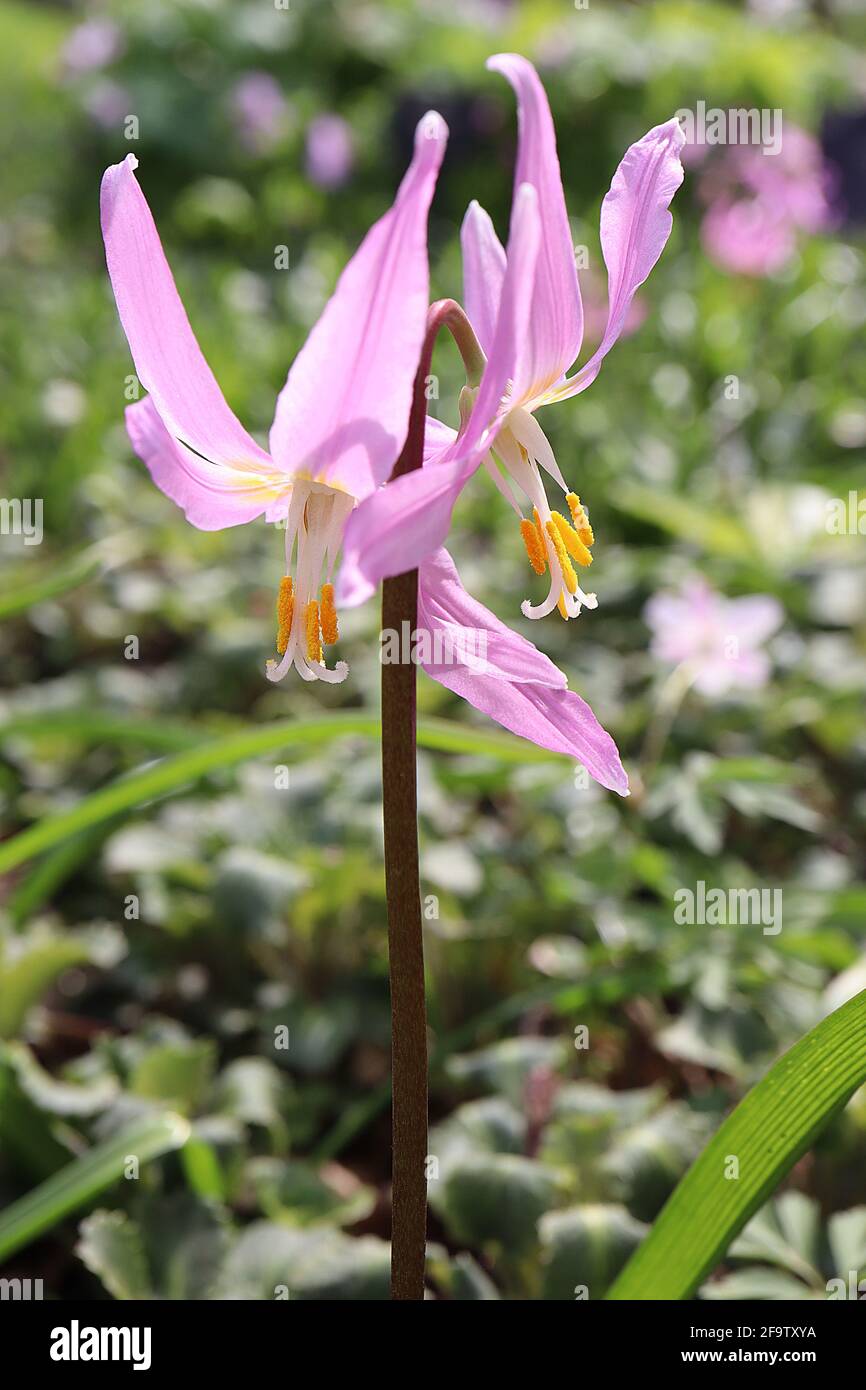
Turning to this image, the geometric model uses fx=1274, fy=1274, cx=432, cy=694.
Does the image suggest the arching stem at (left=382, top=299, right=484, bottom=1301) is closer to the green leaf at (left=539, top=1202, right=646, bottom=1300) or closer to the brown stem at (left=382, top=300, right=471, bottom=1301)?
the brown stem at (left=382, top=300, right=471, bottom=1301)

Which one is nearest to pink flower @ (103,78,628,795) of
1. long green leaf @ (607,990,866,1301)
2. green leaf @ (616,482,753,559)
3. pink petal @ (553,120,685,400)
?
pink petal @ (553,120,685,400)

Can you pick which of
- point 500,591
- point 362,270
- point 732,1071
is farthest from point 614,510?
point 362,270

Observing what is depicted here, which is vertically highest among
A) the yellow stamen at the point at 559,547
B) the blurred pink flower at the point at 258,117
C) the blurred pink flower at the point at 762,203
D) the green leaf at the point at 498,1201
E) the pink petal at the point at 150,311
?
the blurred pink flower at the point at 258,117

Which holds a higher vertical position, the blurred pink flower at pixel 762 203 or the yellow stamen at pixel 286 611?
the blurred pink flower at pixel 762 203

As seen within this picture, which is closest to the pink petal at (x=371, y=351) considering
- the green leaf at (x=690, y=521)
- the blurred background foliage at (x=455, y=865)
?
the blurred background foliage at (x=455, y=865)

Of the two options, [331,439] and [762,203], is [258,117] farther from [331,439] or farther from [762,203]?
[331,439]

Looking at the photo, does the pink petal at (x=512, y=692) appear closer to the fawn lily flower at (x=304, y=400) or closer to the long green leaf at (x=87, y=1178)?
the fawn lily flower at (x=304, y=400)

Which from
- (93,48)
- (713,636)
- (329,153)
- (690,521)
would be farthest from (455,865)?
(93,48)
